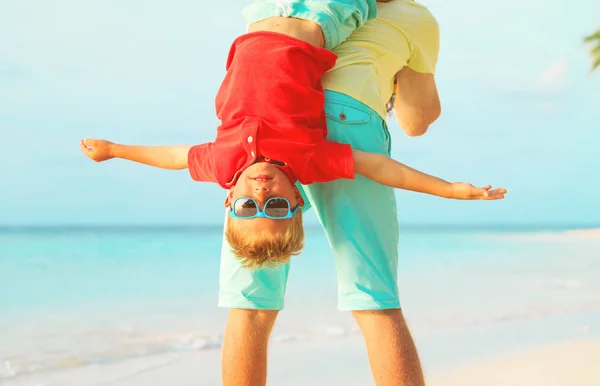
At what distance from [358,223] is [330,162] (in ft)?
0.78

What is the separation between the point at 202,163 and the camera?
2396 millimetres

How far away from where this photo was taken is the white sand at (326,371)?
13.4ft

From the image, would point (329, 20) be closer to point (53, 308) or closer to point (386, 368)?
point (386, 368)

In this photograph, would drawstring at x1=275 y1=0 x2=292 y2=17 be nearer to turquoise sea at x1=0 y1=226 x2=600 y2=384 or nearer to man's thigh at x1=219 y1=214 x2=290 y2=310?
man's thigh at x1=219 y1=214 x2=290 y2=310

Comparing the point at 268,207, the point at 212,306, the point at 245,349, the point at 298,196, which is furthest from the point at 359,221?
the point at 212,306

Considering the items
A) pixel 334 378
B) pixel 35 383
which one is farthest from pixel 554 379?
pixel 35 383

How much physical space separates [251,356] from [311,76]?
91cm

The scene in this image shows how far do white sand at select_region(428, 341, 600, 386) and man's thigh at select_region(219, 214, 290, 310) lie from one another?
185cm

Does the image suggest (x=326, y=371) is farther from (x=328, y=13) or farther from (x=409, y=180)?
(x=328, y=13)

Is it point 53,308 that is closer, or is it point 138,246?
point 53,308

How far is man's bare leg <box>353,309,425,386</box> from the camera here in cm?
235

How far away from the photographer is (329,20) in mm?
2383

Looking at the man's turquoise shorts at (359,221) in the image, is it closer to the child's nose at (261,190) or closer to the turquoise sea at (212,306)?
the child's nose at (261,190)

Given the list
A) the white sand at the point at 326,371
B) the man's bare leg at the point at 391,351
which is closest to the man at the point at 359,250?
the man's bare leg at the point at 391,351
